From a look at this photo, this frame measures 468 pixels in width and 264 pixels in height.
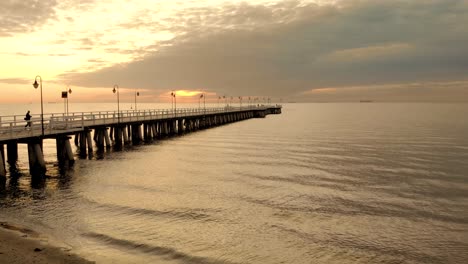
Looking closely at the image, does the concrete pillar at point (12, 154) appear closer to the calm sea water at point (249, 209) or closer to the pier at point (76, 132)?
the pier at point (76, 132)

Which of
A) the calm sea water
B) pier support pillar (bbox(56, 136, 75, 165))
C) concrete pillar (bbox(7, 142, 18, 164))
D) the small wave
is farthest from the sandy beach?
concrete pillar (bbox(7, 142, 18, 164))

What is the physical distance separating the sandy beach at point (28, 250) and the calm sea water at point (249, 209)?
707mm

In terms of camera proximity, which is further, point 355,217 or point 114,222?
point 355,217

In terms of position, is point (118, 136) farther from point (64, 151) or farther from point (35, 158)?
point (35, 158)

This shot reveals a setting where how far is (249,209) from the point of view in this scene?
1886 centimetres

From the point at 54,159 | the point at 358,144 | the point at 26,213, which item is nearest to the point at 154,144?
the point at 54,159

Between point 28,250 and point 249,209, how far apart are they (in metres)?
9.62

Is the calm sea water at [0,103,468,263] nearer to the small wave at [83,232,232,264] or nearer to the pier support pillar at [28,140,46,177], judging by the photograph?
the small wave at [83,232,232,264]

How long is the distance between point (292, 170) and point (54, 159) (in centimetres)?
1945

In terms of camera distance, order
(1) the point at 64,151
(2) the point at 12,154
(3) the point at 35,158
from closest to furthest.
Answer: (3) the point at 35,158 → (1) the point at 64,151 → (2) the point at 12,154

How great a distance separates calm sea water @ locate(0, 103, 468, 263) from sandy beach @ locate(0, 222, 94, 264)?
71cm

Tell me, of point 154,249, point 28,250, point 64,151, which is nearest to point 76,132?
point 64,151

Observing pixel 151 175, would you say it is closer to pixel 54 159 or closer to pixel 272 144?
pixel 54 159

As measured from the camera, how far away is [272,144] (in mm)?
48188
